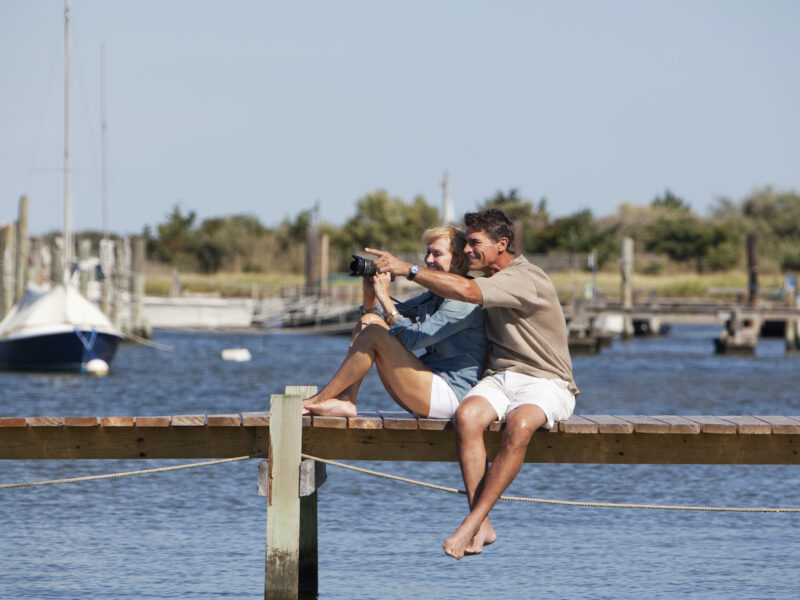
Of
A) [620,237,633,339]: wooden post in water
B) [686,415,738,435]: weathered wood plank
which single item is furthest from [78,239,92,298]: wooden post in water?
[686,415,738,435]: weathered wood plank

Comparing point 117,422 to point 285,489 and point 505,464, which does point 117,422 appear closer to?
point 285,489

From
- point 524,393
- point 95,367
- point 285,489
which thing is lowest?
point 95,367

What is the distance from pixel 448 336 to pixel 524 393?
0.54 meters

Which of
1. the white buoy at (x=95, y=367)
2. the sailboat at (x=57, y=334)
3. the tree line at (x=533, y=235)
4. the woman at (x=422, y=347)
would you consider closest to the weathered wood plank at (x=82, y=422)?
the woman at (x=422, y=347)

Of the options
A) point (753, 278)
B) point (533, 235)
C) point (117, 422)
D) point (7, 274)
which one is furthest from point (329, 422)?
point (533, 235)

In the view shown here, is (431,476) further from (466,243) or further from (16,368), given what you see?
(16,368)

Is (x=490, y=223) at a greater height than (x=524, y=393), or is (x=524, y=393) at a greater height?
(x=490, y=223)

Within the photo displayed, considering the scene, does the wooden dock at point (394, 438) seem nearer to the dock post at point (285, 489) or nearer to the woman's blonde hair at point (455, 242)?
the dock post at point (285, 489)

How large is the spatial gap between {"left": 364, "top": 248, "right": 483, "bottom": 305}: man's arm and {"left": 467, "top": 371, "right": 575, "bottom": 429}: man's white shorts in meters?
0.54

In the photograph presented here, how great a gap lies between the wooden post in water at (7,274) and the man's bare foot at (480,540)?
27881mm

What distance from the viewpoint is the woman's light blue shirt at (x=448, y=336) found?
6562 mm

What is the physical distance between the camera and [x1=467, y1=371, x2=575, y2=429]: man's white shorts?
6332mm

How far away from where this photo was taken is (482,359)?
22.2 ft

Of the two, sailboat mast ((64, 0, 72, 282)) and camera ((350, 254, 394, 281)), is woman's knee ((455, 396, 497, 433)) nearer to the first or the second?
camera ((350, 254, 394, 281))
